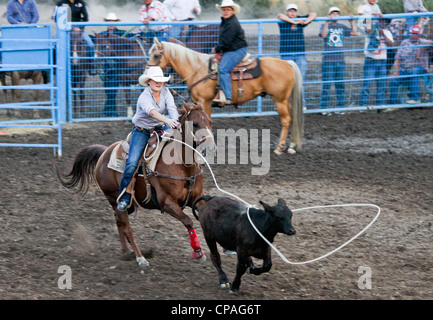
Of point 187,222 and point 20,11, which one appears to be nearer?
point 187,222

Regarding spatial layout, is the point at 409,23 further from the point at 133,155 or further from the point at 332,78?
the point at 133,155

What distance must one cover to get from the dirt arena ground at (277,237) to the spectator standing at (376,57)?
205 cm

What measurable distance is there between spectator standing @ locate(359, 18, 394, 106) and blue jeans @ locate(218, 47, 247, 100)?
3241 millimetres

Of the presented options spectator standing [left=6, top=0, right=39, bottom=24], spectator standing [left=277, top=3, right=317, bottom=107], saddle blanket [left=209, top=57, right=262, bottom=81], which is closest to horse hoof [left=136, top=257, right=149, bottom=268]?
saddle blanket [left=209, top=57, right=262, bottom=81]

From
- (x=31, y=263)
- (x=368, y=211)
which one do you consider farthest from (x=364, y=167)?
(x=31, y=263)

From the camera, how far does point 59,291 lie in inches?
219

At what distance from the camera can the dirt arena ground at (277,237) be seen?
5707 mm

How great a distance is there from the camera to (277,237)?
7055mm

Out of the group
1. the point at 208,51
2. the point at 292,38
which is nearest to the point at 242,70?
the point at 208,51

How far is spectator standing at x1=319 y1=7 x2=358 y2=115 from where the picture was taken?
510 inches

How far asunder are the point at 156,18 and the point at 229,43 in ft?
8.67

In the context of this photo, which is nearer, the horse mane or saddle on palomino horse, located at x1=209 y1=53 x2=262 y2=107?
saddle on palomino horse, located at x1=209 y1=53 x2=262 y2=107

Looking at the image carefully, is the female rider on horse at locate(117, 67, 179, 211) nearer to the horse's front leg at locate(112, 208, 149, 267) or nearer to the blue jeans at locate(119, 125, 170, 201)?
the blue jeans at locate(119, 125, 170, 201)

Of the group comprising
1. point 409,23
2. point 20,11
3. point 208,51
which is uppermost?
point 20,11
